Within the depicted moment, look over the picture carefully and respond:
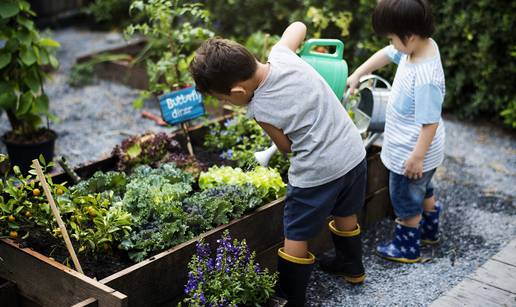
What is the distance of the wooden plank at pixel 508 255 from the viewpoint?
3116mm

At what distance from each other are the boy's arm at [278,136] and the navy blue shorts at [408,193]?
82 cm

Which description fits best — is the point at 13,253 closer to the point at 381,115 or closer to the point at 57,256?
the point at 57,256

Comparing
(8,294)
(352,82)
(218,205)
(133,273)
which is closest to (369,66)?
(352,82)

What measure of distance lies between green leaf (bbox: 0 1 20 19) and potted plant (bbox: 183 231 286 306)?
7.38 ft

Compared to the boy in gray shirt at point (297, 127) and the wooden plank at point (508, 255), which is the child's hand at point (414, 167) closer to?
the boy in gray shirt at point (297, 127)

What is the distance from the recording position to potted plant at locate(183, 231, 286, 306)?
2395 millimetres

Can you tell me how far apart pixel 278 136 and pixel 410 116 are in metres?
0.81

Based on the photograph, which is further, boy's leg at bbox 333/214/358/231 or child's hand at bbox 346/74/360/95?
child's hand at bbox 346/74/360/95

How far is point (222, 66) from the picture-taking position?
2.42 metres

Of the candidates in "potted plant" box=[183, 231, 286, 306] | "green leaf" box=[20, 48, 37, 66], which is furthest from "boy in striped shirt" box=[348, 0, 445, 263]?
"green leaf" box=[20, 48, 37, 66]

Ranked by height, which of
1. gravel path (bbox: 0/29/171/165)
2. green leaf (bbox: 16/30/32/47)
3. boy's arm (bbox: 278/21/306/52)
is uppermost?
boy's arm (bbox: 278/21/306/52)

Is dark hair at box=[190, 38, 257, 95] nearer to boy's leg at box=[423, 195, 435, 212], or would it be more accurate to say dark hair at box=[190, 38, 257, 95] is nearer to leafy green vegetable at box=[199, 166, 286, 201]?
leafy green vegetable at box=[199, 166, 286, 201]

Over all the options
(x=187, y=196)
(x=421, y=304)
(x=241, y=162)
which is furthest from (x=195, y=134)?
(x=421, y=304)

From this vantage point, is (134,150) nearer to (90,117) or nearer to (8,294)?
(8,294)
